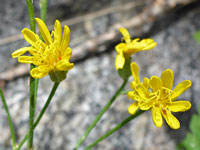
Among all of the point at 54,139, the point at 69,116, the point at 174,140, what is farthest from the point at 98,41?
the point at 174,140

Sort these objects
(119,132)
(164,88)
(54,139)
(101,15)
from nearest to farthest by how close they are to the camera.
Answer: (164,88), (54,139), (119,132), (101,15)

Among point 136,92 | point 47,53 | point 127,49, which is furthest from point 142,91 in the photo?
point 47,53

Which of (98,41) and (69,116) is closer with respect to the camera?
(69,116)

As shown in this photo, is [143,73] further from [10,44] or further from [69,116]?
[10,44]

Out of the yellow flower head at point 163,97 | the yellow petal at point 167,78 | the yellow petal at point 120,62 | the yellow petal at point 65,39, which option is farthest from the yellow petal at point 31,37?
the yellow petal at point 167,78

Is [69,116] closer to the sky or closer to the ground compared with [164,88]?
closer to the ground

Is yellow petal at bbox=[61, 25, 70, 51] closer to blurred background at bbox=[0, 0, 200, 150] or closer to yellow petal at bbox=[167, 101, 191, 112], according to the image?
yellow petal at bbox=[167, 101, 191, 112]

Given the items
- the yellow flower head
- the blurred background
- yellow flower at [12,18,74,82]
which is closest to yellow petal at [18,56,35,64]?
yellow flower at [12,18,74,82]

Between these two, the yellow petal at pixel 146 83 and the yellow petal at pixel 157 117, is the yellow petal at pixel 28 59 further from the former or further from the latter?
the yellow petal at pixel 157 117

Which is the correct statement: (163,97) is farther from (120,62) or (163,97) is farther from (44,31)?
(44,31)
